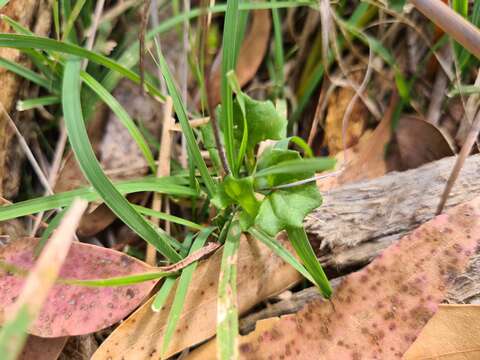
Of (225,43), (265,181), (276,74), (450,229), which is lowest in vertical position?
(450,229)

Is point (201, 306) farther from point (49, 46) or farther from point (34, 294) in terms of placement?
point (49, 46)

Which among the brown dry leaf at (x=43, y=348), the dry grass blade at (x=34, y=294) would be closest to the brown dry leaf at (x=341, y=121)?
the brown dry leaf at (x=43, y=348)

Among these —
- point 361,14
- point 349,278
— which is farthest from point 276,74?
point 349,278

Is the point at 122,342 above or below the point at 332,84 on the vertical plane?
below

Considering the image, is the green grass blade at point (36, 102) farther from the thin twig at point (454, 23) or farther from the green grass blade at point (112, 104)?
the thin twig at point (454, 23)

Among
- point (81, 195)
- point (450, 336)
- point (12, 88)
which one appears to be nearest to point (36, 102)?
point (12, 88)

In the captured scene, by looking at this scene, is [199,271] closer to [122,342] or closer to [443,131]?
[122,342]
